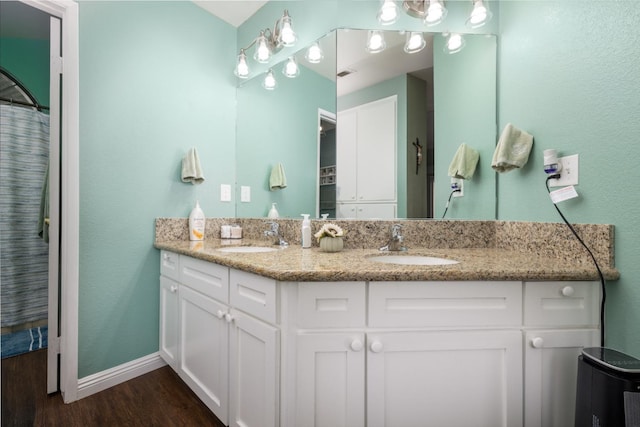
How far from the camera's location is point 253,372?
1.15 metres

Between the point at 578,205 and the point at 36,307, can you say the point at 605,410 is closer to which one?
the point at 578,205

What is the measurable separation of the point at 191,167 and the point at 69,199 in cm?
64

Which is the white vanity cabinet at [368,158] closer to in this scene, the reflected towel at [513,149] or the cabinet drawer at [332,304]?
the reflected towel at [513,149]

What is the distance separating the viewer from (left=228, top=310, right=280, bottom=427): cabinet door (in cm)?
104

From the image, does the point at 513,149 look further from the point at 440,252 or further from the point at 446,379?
the point at 446,379

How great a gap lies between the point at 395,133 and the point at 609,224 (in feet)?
3.19

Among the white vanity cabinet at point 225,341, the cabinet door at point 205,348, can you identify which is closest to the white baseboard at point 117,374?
the white vanity cabinet at point 225,341

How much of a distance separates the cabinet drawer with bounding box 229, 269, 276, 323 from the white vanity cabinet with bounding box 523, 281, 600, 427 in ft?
2.75

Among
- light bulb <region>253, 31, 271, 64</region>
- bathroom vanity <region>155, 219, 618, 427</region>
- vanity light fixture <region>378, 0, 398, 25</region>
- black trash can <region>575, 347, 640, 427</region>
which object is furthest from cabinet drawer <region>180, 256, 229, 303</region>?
vanity light fixture <region>378, 0, 398, 25</region>

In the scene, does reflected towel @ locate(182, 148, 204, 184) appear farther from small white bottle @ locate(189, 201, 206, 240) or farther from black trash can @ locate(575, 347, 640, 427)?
black trash can @ locate(575, 347, 640, 427)

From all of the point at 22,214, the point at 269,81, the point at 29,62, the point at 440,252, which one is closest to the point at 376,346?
the point at 440,252

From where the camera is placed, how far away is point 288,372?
3.31ft

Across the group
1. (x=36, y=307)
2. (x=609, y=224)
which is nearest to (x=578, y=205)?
(x=609, y=224)

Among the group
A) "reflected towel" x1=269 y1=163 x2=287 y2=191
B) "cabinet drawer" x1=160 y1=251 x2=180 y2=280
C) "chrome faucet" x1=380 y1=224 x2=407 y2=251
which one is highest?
"reflected towel" x1=269 y1=163 x2=287 y2=191
